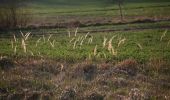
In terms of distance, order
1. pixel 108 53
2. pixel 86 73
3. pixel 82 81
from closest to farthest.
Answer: pixel 82 81
pixel 86 73
pixel 108 53

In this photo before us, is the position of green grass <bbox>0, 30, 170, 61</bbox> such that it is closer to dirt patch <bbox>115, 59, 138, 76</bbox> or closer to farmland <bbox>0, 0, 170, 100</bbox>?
farmland <bbox>0, 0, 170, 100</bbox>

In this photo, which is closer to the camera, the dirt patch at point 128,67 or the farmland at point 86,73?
the farmland at point 86,73

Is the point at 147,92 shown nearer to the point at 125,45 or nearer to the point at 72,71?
the point at 72,71

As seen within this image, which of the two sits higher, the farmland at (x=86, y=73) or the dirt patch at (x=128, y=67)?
the dirt patch at (x=128, y=67)

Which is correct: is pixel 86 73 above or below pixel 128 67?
below

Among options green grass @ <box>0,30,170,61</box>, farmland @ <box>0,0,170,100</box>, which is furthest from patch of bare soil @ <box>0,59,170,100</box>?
green grass @ <box>0,30,170,61</box>

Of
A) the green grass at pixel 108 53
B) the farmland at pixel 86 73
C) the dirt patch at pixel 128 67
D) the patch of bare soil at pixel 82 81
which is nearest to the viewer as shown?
the patch of bare soil at pixel 82 81

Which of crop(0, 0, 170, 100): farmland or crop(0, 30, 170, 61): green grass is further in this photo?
crop(0, 30, 170, 61): green grass

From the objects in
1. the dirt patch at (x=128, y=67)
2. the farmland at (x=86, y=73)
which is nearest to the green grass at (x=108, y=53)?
the farmland at (x=86, y=73)

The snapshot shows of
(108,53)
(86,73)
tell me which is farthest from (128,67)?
(108,53)

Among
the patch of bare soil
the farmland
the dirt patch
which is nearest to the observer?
the patch of bare soil

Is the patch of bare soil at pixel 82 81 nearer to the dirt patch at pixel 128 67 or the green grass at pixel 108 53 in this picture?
the dirt patch at pixel 128 67

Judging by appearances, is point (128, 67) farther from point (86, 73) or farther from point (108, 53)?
point (108, 53)

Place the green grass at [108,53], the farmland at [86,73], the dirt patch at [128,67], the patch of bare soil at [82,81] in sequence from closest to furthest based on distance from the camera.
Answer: the patch of bare soil at [82,81] < the farmland at [86,73] < the dirt patch at [128,67] < the green grass at [108,53]
